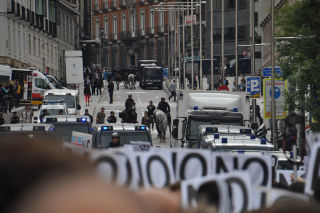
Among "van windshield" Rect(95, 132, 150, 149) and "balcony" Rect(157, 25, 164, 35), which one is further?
"balcony" Rect(157, 25, 164, 35)

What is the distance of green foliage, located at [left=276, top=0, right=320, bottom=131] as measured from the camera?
20797 millimetres

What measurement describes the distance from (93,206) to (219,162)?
409cm

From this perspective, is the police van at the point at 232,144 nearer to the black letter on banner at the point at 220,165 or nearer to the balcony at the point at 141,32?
the black letter on banner at the point at 220,165

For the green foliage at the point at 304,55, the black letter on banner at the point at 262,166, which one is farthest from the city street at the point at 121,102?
the black letter on banner at the point at 262,166

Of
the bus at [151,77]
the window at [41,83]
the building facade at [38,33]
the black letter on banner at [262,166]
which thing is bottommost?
the black letter on banner at [262,166]

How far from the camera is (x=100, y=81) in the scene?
78.9 metres

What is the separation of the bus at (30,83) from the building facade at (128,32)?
69.9 metres

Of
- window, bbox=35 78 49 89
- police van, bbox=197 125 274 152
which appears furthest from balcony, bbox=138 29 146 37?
police van, bbox=197 125 274 152

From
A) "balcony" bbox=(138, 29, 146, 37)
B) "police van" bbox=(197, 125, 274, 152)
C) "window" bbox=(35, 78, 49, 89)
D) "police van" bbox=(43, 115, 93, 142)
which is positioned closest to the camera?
"police van" bbox=(197, 125, 274, 152)

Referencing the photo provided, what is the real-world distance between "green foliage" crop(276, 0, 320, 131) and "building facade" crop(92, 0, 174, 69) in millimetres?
103396

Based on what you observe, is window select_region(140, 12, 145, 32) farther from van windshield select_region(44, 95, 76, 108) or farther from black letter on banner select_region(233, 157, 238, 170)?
black letter on banner select_region(233, 157, 238, 170)

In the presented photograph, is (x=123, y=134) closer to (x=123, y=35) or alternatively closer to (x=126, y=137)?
(x=126, y=137)

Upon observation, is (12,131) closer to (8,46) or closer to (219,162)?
(219,162)

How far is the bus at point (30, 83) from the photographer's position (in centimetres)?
5434
